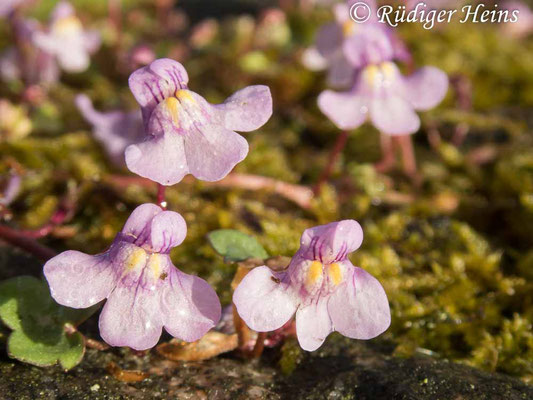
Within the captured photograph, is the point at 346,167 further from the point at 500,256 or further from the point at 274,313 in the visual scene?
the point at 274,313

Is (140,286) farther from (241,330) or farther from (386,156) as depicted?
(386,156)

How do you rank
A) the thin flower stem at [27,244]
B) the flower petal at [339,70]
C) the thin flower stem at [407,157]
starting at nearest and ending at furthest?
the thin flower stem at [27,244]
the flower petal at [339,70]
the thin flower stem at [407,157]

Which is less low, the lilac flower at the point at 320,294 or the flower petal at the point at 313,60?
the flower petal at the point at 313,60

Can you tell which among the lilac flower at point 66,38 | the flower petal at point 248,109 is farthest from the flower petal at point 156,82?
the lilac flower at point 66,38

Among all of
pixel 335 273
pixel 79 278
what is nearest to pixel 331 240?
pixel 335 273

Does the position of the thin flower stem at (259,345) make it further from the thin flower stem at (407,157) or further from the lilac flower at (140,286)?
the thin flower stem at (407,157)
